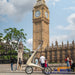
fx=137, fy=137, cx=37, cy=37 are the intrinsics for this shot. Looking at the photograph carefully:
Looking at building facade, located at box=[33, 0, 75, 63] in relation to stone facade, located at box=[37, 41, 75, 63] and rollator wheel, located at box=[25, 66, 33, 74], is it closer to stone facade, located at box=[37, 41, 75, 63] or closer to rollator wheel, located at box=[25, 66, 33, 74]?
stone facade, located at box=[37, 41, 75, 63]

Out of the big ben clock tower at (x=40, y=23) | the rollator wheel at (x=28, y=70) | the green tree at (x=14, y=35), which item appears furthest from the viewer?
the big ben clock tower at (x=40, y=23)

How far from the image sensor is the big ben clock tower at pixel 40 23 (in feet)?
194

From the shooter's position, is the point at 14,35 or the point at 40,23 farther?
the point at 40,23

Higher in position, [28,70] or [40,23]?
[40,23]

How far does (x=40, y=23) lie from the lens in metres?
60.1

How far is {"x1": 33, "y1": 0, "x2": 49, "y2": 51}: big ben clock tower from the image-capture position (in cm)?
5909

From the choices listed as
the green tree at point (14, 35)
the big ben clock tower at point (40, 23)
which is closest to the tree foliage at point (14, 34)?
the green tree at point (14, 35)

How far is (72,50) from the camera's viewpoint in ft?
154

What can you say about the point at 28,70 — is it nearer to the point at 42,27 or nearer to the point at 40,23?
the point at 42,27

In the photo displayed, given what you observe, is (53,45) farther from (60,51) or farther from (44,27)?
(44,27)

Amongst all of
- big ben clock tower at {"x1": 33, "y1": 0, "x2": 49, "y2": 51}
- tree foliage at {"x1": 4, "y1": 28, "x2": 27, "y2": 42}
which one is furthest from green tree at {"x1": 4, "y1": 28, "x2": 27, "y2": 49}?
big ben clock tower at {"x1": 33, "y1": 0, "x2": 49, "y2": 51}

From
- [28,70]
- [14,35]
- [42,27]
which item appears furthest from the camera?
[42,27]

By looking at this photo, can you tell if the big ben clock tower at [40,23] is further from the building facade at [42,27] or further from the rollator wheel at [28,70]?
the rollator wheel at [28,70]

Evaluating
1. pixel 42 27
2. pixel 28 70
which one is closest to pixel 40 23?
pixel 42 27
